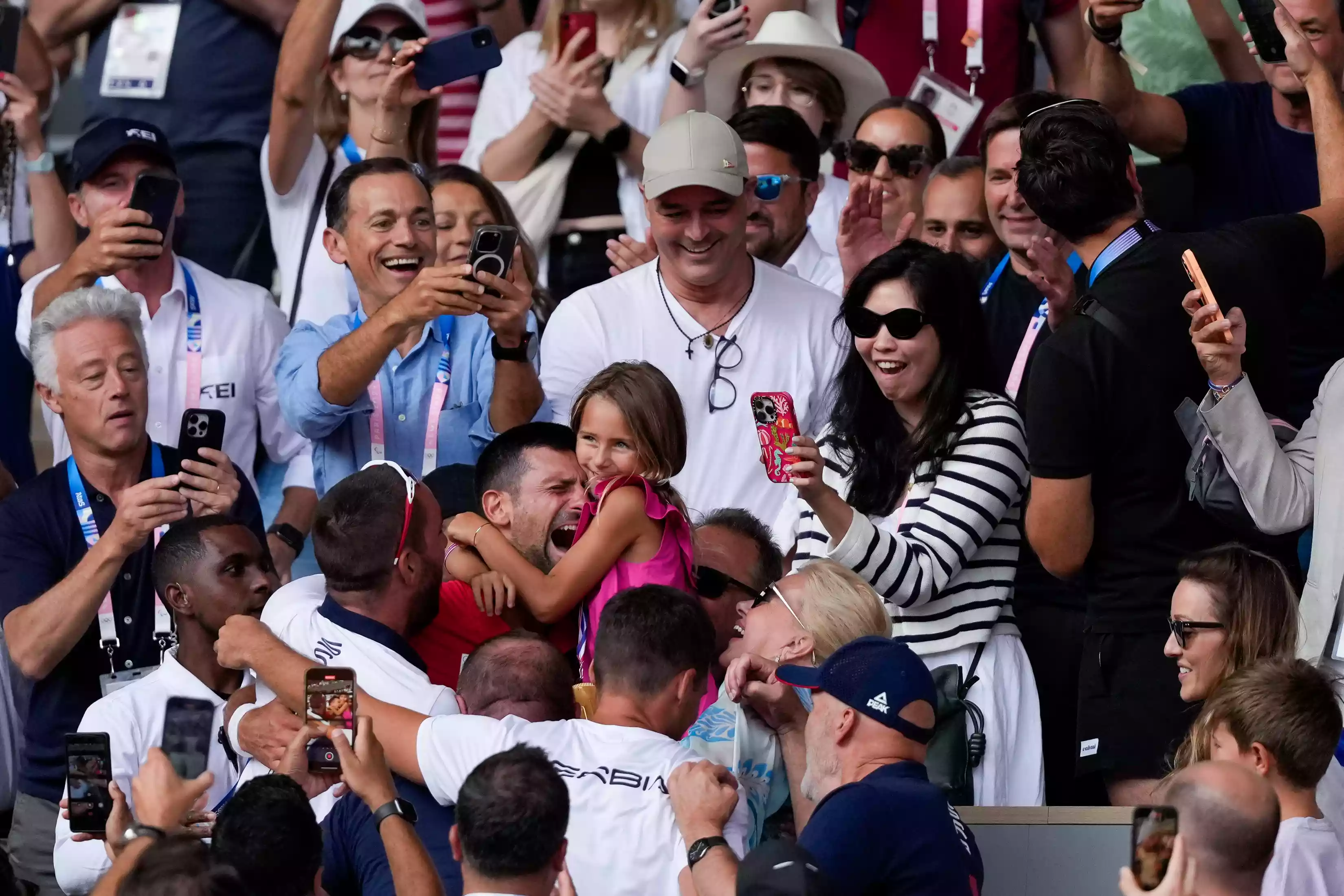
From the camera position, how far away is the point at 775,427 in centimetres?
482

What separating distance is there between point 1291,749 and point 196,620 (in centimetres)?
288

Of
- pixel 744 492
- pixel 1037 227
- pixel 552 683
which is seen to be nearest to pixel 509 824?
pixel 552 683

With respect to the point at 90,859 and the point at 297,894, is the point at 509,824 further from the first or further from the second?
the point at 90,859

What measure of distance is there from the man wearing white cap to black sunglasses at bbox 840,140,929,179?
→ 926mm


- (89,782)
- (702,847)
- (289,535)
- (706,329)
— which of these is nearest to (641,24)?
(706,329)

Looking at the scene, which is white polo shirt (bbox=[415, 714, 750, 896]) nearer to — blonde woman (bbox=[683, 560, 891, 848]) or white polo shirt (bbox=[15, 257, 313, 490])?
blonde woman (bbox=[683, 560, 891, 848])

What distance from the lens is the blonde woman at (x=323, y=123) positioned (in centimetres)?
677

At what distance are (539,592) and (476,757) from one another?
84cm

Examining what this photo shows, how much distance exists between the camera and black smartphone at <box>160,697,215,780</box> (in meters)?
4.91

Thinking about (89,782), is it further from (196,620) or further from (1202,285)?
(1202,285)

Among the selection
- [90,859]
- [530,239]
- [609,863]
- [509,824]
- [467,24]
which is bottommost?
[90,859]

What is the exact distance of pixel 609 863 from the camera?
3.75 m

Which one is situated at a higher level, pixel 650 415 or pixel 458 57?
pixel 458 57

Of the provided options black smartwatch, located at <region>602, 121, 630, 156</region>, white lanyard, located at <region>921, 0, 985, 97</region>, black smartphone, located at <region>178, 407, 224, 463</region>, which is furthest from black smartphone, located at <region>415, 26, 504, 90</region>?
white lanyard, located at <region>921, 0, 985, 97</region>
